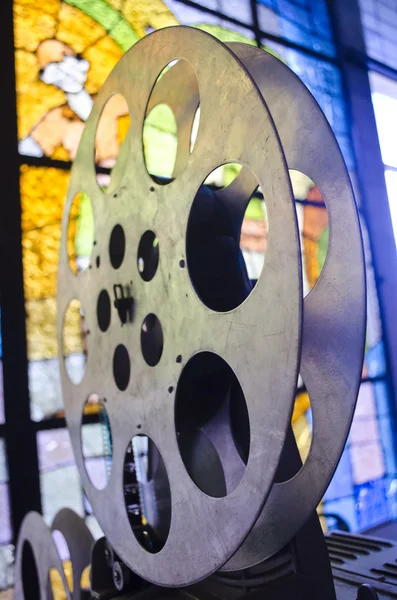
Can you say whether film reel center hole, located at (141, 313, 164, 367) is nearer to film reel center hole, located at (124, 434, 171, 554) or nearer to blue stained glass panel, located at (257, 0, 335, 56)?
film reel center hole, located at (124, 434, 171, 554)

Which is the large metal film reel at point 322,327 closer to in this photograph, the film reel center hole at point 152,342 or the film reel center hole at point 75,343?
the film reel center hole at point 152,342

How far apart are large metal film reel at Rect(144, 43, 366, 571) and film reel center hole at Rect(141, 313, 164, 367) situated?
0.25 meters

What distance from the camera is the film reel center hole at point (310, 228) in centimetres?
285

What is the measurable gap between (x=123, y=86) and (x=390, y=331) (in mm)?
2551

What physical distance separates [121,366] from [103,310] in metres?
0.13

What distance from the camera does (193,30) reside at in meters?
0.84

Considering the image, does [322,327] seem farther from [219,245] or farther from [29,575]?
[29,575]

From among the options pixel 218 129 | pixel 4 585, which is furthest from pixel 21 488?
pixel 218 129

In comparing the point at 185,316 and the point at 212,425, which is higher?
the point at 185,316

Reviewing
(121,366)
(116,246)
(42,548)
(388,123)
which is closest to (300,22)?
(388,123)

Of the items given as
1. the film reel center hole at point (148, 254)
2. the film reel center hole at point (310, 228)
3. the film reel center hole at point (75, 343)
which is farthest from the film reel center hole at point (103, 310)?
the film reel center hole at point (310, 228)

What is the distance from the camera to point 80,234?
80.2 inches

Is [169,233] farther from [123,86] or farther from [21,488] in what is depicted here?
[21,488]

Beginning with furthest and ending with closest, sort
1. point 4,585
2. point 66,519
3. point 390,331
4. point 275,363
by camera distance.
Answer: point 390,331 < point 4,585 < point 66,519 < point 275,363
